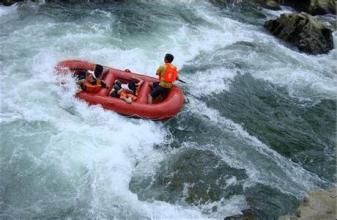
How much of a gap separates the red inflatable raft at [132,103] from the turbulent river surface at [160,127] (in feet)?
0.65

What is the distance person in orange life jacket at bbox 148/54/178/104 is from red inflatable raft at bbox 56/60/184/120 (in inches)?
5.2

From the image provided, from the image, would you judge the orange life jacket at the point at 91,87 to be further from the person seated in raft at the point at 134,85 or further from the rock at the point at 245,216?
the rock at the point at 245,216

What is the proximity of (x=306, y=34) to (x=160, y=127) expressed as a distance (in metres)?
7.49

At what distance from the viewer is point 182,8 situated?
16.5 metres

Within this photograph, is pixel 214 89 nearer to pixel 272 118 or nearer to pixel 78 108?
pixel 272 118

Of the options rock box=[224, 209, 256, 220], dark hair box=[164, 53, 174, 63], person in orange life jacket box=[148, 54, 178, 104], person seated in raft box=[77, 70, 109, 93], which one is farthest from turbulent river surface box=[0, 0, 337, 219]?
dark hair box=[164, 53, 174, 63]

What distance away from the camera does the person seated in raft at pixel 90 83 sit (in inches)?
386

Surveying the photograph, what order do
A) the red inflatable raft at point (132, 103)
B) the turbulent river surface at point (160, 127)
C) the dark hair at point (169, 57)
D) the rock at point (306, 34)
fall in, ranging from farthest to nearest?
the rock at point (306, 34) < the dark hair at point (169, 57) < the red inflatable raft at point (132, 103) < the turbulent river surface at point (160, 127)

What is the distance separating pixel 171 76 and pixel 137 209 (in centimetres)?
361

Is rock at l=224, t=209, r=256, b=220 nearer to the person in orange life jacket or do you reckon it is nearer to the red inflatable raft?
the red inflatable raft

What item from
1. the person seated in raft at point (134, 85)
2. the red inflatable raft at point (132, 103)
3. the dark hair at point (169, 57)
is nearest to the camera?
the red inflatable raft at point (132, 103)

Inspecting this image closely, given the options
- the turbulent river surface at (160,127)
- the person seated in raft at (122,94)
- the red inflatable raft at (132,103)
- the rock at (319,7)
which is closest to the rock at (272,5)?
the rock at (319,7)

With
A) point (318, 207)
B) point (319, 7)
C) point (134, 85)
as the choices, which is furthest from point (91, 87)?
point (319, 7)

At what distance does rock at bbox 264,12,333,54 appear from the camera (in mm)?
14703
